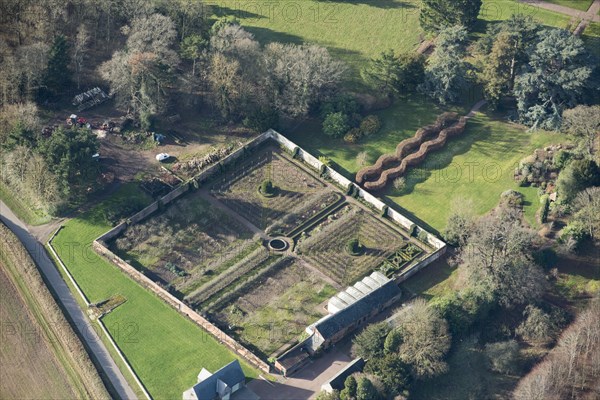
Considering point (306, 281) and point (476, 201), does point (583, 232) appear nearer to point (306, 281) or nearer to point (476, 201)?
point (476, 201)

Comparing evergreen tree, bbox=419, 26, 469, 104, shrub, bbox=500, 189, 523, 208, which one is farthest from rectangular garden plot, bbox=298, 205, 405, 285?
evergreen tree, bbox=419, 26, 469, 104

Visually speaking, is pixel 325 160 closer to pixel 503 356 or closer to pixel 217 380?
pixel 503 356

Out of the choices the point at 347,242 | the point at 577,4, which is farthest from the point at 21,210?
the point at 577,4

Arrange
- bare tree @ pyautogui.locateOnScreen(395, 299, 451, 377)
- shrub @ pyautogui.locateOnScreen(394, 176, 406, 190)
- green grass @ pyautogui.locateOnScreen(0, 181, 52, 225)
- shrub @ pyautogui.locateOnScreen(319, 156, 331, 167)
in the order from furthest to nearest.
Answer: shrub @ pyautogui.locateOnScreen(319, 156, 331, 167) < shrub @ pyautogui.locateOnScreen(394, 176, 406, 190) < green grass @ pyautogui.locateOnScreen(0, 181, 52, 225) < bare tree @ pyautogui.locateOnScreen(395, 299, 451, 377)

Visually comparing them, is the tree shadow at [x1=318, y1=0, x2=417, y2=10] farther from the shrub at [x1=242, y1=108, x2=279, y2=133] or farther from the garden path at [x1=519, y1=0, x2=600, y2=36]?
the shrub at [x1=242, y1=108, x2=279, y2=133]

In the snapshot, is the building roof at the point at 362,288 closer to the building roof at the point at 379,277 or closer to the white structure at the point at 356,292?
the white structure at the point at 356,292

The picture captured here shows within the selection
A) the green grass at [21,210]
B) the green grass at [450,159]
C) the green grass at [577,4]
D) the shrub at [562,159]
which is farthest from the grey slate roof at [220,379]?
the green grass at [577,4]

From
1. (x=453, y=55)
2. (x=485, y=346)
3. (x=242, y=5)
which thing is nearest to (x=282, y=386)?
(x=485, y=346)
